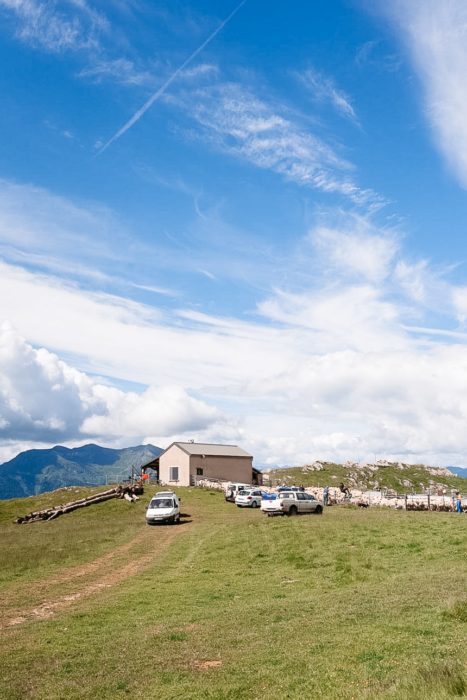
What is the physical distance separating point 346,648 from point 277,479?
8239 centimetres

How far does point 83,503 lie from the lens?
56.7m

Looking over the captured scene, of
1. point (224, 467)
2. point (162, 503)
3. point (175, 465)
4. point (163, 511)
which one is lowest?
point (163, 511)

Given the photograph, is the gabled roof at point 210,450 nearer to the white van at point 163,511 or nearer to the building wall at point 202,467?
the building wall at point 202,467

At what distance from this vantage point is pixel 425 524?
109ft

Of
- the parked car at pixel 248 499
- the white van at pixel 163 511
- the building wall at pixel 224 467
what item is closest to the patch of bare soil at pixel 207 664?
the white van at pixel 163 511

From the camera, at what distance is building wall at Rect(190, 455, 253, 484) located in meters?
76.2

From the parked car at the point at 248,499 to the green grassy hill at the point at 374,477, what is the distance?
35228 mm

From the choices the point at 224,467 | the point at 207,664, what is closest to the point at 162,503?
the point at 207,664

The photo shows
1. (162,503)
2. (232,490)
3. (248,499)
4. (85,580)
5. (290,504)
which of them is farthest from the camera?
(232,490)

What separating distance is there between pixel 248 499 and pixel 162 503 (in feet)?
40.0

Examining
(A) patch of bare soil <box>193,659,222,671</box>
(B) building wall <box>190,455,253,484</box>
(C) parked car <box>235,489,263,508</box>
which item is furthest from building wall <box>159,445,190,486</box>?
(A) patch of bare soil <box>193,659,222,671</box>

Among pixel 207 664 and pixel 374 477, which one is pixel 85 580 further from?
Result: pixel 374 477

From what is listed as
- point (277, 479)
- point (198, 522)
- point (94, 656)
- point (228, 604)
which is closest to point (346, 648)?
point (94, 656)

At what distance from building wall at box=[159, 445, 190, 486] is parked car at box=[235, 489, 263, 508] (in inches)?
828
